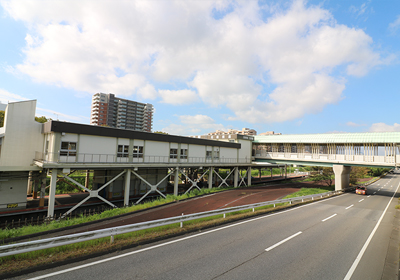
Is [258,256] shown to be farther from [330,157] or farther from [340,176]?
[330,157]

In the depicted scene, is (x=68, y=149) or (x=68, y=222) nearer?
(x=68, y=222)

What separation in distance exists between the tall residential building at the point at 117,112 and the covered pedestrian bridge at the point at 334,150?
300 feet

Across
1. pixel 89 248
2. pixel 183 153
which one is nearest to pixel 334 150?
pixel 183 153

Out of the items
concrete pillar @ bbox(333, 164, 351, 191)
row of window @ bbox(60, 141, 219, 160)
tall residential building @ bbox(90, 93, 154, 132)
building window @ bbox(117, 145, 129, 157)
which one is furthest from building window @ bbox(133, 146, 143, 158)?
tall residential building @ bbox(90, 93, 154, 132)

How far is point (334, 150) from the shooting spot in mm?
34156

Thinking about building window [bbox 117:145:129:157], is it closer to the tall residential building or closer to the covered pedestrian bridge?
the covered pedestrian bridge

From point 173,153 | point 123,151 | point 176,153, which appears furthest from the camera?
point 176,153

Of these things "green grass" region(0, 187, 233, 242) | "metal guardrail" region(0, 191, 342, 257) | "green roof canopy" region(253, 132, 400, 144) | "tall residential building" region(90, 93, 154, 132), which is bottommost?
"green grass" region(0, 187, 233, 242)

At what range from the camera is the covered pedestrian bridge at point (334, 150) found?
29.1 metres

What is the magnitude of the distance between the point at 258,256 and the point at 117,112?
118m

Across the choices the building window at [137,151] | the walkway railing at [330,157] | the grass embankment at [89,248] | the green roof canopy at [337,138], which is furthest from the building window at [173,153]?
the green roof canopy at [337,138]

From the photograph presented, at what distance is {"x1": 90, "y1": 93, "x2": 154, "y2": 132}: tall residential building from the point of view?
10725cm

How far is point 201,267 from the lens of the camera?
7.54m

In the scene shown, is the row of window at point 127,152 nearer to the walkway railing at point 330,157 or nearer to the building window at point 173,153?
the building window at point 173,153
